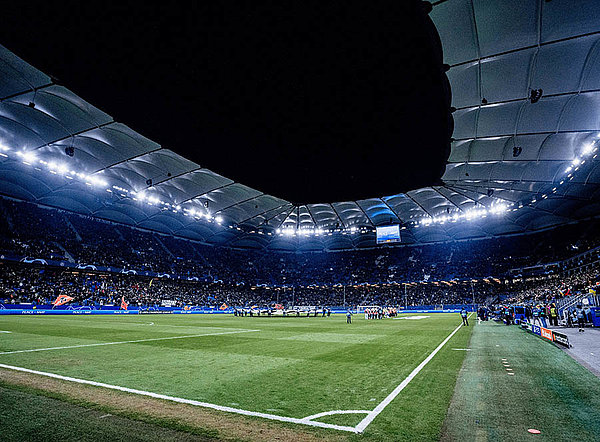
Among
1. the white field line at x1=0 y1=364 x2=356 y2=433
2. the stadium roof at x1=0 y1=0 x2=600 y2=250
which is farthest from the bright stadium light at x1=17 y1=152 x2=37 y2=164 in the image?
the white field line at x1=0 y1=364 x2=356 y2=433

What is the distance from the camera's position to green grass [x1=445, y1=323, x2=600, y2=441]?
430 cm

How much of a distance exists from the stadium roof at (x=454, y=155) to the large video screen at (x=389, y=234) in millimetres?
3659

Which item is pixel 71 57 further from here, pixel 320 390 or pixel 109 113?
pixel 320 390

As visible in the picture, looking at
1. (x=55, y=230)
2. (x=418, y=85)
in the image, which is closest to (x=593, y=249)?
(x=418, y=85)

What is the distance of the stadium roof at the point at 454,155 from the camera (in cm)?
2014

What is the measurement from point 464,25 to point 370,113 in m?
7.93

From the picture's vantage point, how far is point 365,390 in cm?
631

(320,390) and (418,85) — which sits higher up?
(418,85)

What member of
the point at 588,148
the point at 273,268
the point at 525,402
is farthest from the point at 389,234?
the point at 525,402

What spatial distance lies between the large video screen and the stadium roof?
3.66 metres

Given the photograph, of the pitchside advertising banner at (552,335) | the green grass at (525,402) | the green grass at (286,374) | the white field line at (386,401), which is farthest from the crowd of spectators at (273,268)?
the white field line at (386,401)

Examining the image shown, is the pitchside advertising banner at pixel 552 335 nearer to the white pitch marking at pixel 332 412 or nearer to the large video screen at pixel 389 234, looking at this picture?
the white pitch marking at pixel 332 412

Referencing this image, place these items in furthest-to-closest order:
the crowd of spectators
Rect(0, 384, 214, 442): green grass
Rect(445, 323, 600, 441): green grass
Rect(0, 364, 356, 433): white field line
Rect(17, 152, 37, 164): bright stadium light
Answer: the crowd of spectators, Rect(17, 152, 37, 164): bright stadium light, Rect(0, 364, 356, 433): white field line, Rect(445, 323, 600, 441): green grass, Rect(0, 384, 214, 442): green grass

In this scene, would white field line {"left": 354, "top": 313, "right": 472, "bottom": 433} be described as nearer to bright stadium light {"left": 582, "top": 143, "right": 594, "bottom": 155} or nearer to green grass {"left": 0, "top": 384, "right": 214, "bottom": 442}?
green grass {"left": 0, "top": 384, "right": 214, "bottom": 442}
